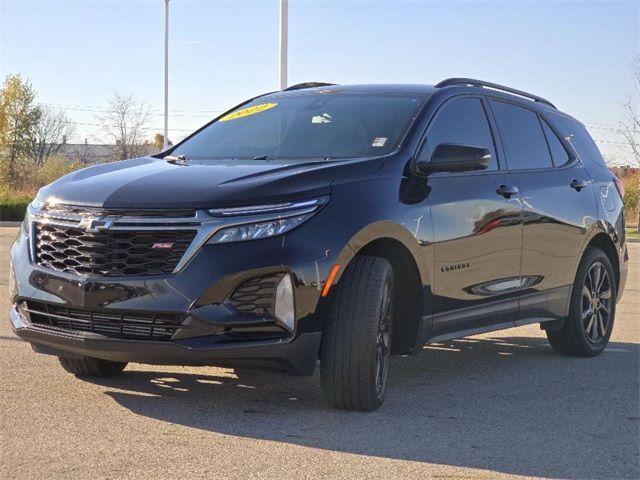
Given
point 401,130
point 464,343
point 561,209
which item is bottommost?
point 464,343

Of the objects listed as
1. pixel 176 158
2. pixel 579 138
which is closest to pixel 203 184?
pixel 176 158

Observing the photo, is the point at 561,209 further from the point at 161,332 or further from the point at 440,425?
the point at 161,332

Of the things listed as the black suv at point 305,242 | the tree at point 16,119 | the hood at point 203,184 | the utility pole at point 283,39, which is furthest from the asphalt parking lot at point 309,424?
the tree at point 16,119

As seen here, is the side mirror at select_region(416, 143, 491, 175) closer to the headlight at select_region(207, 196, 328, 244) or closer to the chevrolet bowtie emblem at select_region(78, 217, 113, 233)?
the headlight at select_region(207, 196, 328, 244)

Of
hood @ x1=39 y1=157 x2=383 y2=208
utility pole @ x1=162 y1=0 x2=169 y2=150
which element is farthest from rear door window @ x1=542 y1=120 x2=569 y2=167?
utility pole @ x1=162 y1=0 x2=169 y2=150

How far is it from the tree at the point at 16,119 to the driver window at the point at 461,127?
191ft

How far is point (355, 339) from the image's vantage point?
217 inches

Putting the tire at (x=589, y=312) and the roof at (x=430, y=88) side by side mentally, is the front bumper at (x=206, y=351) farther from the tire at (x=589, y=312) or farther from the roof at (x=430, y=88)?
the tire at (x=589, y=312)

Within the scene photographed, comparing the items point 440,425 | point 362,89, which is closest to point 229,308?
point 440,425

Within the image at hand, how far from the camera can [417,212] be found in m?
6.05

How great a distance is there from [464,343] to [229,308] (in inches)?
148

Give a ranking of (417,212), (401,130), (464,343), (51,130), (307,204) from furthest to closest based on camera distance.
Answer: (51,130)
(464,343)
(401,130)
(417,212)
(307,204)

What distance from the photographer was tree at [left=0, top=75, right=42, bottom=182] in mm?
64125

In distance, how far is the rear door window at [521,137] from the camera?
741 centimetres
